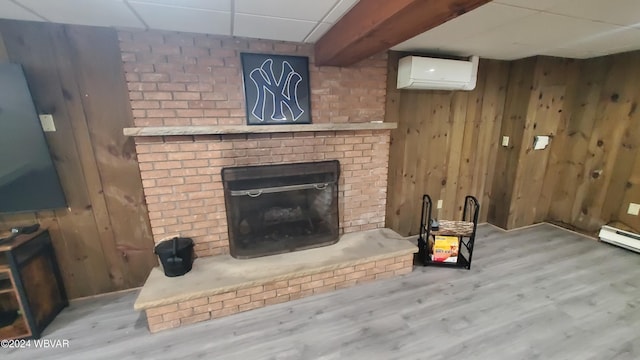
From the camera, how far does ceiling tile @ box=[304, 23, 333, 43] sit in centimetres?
181

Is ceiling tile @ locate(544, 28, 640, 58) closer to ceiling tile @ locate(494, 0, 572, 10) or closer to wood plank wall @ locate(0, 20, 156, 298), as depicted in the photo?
ceiling tile @ locate(494, 0, 572, 10)

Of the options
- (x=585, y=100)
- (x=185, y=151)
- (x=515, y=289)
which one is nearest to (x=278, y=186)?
(x=185, y=151)

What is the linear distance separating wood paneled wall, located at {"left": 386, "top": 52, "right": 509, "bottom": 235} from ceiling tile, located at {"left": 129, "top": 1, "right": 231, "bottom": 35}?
5.34 feet

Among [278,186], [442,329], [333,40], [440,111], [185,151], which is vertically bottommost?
[442,329]

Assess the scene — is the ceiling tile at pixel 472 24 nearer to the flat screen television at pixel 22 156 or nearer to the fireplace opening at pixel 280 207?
the fireplace opening at pixel 280 207

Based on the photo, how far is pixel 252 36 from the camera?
2.03 metres

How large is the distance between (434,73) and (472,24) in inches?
25.2

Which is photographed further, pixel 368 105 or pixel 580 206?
pixel 580 206

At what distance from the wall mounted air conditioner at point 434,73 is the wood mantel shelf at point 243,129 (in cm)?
44

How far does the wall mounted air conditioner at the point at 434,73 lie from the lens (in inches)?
94.0

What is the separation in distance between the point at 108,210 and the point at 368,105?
2.39 metres

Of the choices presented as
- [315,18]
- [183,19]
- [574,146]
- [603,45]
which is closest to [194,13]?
[183,19]

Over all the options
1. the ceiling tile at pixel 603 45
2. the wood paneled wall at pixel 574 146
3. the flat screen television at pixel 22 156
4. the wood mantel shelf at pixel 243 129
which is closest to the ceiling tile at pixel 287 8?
the wood mantel shelf at pixel 243 129

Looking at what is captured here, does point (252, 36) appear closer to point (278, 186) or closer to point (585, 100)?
point (278, 186)
